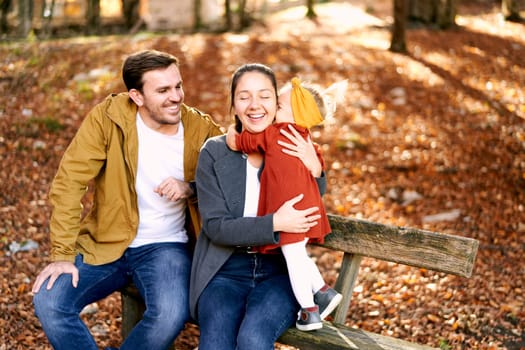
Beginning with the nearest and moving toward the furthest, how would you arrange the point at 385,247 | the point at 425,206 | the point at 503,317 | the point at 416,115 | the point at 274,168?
the point at 274,168
the point at 385,247
the point at 503,317
the point at 425,206
the point at 416,115

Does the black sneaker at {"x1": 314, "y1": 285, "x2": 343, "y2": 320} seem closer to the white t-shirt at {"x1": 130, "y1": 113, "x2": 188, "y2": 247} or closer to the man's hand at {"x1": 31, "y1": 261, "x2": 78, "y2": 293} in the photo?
the white t-shirt at {"x1": 130, "y1": 113, "x2": 188, "y2": 247}

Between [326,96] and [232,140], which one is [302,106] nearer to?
[326,96]

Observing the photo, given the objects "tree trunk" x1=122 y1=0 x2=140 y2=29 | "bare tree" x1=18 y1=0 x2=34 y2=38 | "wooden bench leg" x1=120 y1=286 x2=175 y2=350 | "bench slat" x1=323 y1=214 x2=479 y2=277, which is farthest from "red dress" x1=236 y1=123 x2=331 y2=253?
"tree trunk" x1=122 y1=0 x2=140 y2=29

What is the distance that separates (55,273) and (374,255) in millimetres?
1715

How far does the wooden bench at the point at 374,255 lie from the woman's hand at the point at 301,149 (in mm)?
429

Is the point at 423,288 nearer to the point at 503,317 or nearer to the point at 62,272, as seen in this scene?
the point at 503,317

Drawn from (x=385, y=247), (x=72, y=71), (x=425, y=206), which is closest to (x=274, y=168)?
(x=385, y=247)

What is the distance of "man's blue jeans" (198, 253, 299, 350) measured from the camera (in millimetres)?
3066

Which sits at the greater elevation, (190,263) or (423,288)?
(190,263)

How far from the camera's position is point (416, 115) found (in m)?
7.92

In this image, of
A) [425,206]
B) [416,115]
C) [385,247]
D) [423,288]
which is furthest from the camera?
[416,115]

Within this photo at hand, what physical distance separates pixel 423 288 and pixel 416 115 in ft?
11.4

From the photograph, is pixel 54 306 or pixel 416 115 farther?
pixel 416 115

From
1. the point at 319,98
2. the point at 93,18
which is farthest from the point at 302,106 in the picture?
the point at 93,18
